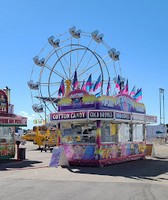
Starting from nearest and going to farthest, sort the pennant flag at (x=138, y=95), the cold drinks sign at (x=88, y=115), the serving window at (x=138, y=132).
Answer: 1. the cold drinks sign at (x=88, y=115)
2. the serving window at (x=138, y=132)
3. the pennant flag at (x=138, y=95)

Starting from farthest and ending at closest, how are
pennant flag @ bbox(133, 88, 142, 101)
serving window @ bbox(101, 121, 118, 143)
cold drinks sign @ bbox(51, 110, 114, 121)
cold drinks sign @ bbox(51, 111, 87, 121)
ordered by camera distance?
pennant flag @ bbox(133, 88, 142, 101), serving window @ bbox(101, 121, 118, 143), cold drinks sign @ bbox(51, 111, 87, 121), cold drinks sign @ bbox(51, 110, 114, 121)

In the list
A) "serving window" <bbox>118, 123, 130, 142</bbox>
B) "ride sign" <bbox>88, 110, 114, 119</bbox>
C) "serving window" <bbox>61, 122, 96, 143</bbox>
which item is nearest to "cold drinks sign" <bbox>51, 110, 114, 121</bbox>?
"ride sign" <bbox>88, 110, 114, 119</bbox>

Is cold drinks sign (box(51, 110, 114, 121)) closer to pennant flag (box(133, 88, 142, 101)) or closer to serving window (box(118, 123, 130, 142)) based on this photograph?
serving window (box(118, 123, 130, 142))

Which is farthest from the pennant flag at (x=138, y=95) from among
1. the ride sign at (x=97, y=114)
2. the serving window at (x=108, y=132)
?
the ride sign at (x=97, y=114)

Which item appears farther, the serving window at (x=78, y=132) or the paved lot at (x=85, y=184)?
the serving window at (x=78, y=132)

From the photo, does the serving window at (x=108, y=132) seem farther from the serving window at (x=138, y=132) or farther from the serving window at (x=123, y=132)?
the serving window at (x=138, y=132)

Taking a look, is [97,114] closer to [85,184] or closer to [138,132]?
[85,184]

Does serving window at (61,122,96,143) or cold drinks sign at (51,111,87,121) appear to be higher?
cold drinks sign at (51,111,87,121)

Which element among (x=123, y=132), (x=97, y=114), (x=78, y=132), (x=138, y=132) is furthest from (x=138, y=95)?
(x=97, y=114)

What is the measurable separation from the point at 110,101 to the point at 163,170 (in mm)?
4549

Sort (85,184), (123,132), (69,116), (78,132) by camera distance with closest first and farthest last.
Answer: (85,184) → (69,116) → (78,132) → (123,132)

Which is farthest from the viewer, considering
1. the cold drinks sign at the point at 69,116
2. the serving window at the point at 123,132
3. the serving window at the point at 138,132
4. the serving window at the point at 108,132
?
the serving window at the point at 138,132

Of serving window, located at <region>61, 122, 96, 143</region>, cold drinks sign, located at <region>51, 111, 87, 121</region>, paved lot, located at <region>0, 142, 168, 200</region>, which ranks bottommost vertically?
paved lot, located at <region>0, 142, 168, 200</region>

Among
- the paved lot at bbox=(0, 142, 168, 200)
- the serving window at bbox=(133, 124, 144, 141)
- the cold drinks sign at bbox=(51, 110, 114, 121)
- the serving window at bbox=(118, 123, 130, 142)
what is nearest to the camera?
the paved lot at bbox=(0, 142, 168, 200)
